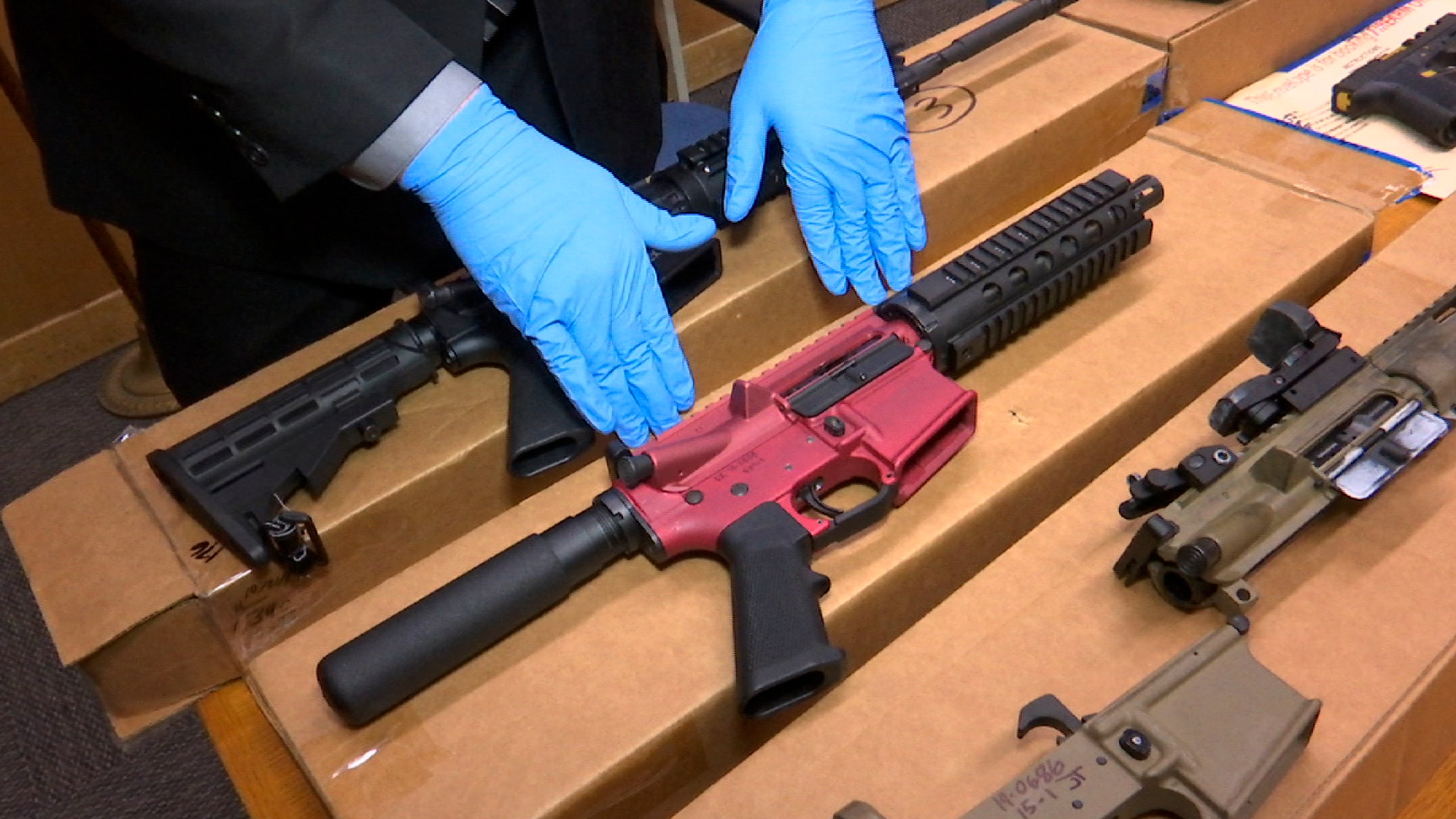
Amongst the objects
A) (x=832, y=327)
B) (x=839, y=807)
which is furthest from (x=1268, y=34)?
(x=839, y=807)

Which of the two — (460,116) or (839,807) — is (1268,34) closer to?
(460,116)

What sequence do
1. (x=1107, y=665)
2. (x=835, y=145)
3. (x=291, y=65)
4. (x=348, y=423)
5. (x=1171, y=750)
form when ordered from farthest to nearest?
(x=835, y=145)
(x=348, y=423)
(x=291, y=65)
(x=1107, y=665)
(x=1171, y=750)

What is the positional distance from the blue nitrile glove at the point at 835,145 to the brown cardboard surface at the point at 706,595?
0.22m

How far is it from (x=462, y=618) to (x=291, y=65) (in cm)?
53

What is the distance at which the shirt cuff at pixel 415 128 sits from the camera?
3.21ft

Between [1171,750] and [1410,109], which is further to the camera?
[1410,109]

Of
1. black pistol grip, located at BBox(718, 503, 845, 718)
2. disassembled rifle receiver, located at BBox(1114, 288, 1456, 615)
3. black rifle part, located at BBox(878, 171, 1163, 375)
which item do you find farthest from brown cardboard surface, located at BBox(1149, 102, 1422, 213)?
black pistol grip, located at BBox(718, 503, 845, 718)

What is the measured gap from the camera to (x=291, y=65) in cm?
91

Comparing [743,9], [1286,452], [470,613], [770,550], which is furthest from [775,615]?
[743,9]

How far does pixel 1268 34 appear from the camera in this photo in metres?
1.48

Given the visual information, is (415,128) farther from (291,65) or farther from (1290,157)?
(1290,157)

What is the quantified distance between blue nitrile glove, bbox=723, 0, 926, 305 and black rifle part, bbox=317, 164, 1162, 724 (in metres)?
0.14

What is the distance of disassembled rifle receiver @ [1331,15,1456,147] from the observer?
1297 millimetres

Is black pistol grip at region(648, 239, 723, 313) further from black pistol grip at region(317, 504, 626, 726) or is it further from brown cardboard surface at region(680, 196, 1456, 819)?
brown cardboard surface at region(680, 196, 1456, 819)
